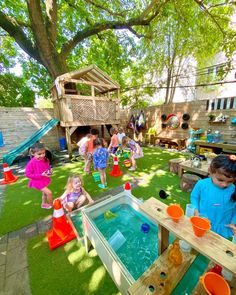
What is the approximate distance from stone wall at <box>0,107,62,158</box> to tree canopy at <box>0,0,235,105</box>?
226 cm

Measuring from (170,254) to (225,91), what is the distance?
17.4 meters

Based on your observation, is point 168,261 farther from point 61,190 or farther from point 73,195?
point 61,190

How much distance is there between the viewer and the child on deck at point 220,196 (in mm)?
1470

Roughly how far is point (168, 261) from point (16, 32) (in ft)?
33.0

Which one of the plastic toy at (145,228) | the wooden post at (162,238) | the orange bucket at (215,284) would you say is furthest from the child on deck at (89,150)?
the orange bucket at (215,284)

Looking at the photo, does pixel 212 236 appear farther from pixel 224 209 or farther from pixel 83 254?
pixel 83 254

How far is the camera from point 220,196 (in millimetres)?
1586

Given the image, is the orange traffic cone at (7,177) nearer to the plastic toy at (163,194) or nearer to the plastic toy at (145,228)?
the plastic toy at (145,228)

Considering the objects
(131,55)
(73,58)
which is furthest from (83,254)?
(73,58)

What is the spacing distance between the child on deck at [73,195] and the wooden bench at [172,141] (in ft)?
21.4

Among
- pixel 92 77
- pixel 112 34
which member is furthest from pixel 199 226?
pixel 112 34

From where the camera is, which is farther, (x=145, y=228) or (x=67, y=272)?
(x=145, y=228)

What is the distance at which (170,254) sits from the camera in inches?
51.6

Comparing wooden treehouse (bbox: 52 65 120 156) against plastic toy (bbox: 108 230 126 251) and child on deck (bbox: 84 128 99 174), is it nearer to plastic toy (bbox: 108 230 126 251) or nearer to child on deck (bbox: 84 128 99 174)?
child on deck (bbox: 84 128 99 174)
